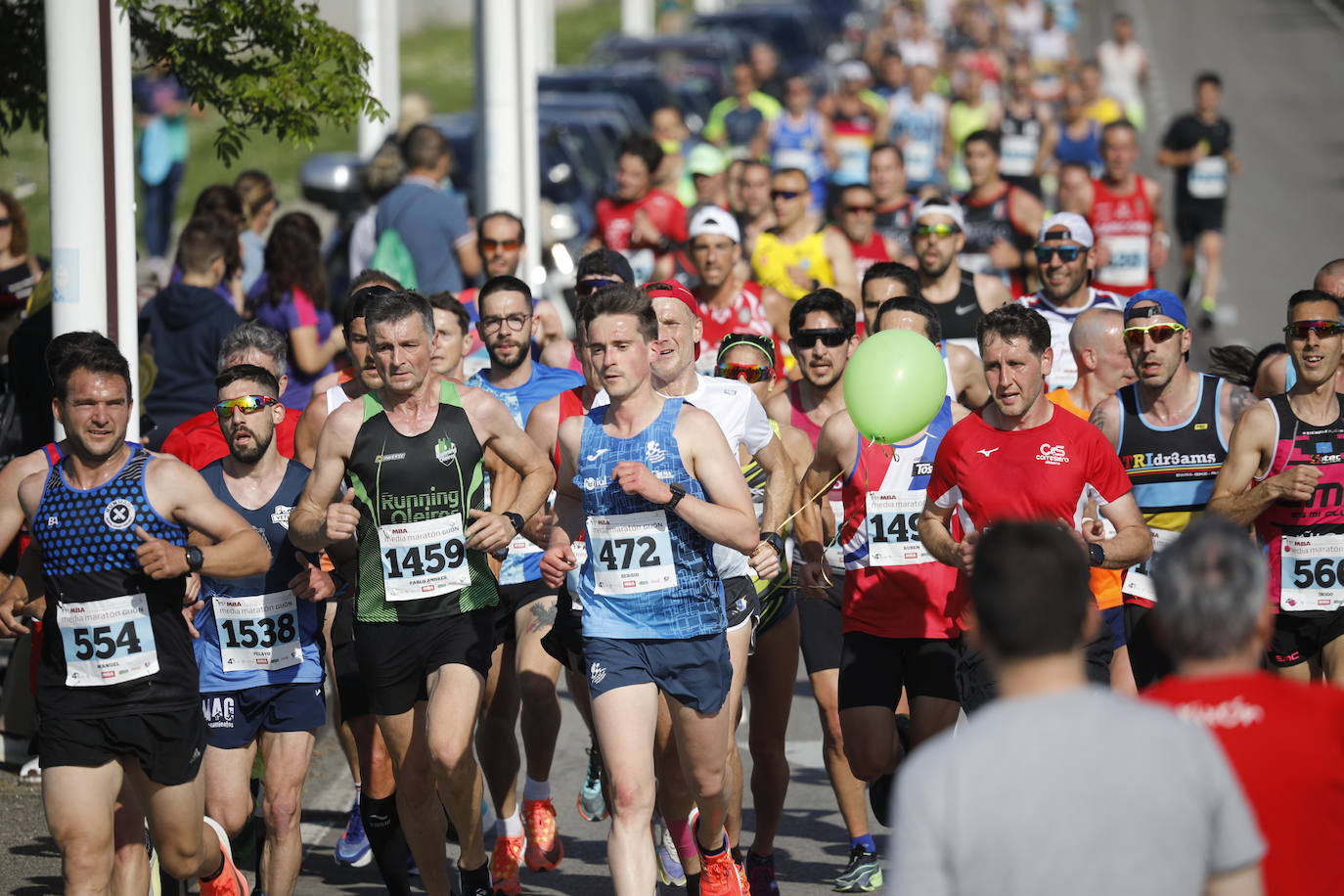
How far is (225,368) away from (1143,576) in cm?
386

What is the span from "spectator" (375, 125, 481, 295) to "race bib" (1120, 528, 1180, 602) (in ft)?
18.7

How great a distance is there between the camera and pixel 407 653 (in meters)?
6.91

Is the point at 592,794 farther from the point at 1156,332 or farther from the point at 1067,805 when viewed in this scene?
the point at 1067,805

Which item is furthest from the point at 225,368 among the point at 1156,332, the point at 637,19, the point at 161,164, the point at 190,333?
the point at 637,19

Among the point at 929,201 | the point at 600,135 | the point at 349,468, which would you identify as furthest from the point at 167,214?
the point at 349,468

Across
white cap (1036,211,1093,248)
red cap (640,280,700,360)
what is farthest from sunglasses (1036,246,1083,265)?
red cap (640,280,700,360)

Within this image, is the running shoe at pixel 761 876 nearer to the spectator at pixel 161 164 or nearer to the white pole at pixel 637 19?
the spectator at pixel 161 164

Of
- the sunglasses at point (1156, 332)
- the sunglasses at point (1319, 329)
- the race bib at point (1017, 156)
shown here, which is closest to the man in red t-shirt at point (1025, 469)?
the sunglasses at point (1156, 332)

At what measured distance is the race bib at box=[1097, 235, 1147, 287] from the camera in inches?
544

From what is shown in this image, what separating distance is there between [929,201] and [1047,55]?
2293cm

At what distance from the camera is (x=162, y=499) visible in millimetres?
6176

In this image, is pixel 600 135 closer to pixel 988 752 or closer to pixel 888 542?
pixel 888 542

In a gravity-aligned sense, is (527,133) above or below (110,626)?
above

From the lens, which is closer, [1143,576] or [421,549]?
[421,549]
